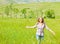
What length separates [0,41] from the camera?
11.5 meters

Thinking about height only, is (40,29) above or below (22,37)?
above

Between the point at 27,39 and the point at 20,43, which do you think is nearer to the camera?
the point at 20,43

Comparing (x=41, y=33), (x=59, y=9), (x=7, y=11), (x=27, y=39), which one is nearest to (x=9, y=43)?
(x=27, y=39)

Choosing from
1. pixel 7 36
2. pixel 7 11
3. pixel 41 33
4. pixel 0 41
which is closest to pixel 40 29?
pixel 41 33

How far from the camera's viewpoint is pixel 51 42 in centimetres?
1175

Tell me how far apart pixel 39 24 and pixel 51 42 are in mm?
2768

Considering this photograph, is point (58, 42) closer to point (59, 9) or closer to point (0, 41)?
point (0, 41)

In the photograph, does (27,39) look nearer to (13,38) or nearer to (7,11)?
(13,38)

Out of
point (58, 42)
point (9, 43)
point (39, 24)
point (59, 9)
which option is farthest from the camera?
point (59, 9)

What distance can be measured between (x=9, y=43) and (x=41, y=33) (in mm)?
2281

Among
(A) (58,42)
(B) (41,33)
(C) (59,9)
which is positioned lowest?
(C) (59,9)

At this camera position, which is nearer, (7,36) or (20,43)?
(20,43)

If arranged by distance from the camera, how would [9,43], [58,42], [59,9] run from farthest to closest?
[59,9], [58,42], [9,43]

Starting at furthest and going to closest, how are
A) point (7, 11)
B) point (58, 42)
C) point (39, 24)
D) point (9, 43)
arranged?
point (7, 11)
point (58, 42)
point (9, 43)
point (39, 24)
